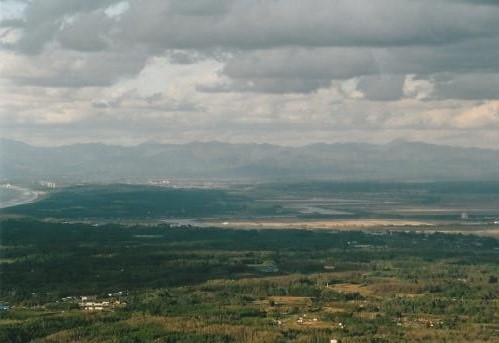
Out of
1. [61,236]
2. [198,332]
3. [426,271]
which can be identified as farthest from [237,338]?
[61,236]

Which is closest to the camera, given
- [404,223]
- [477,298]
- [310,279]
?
[477,298]

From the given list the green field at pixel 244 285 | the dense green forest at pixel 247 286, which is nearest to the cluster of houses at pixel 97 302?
the green field at pixel 244 285

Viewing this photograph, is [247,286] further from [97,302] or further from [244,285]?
[97,302]

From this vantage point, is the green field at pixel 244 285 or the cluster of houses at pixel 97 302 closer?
the green field at pixel 244 285

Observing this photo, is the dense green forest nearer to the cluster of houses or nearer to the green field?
the green field

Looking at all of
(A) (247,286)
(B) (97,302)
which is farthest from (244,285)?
(B) (97,302)

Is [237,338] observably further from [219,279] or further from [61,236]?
[61,236]

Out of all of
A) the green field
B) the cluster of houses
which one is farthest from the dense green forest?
the cluster of houses

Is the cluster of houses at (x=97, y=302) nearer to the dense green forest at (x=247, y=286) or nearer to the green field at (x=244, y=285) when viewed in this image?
Answer: the green field at (x=244, y=285)
